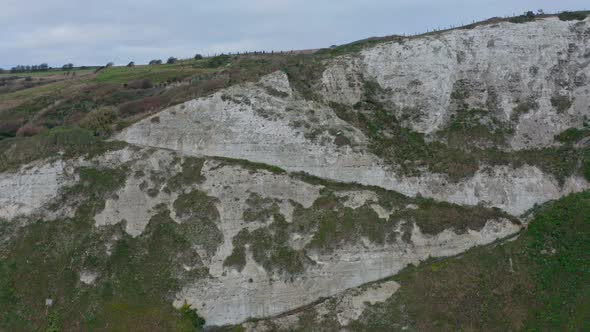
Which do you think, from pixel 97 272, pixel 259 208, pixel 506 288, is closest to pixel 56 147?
pixel 97 272

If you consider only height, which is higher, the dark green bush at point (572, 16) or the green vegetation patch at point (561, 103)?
the dark green bush at point (572, 16)

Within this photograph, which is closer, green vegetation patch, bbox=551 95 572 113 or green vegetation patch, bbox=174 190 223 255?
green vegetation patch, bbox=174 190 223 255

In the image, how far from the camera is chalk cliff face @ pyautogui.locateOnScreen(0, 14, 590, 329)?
2555 cm

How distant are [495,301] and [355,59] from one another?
20.9 meters

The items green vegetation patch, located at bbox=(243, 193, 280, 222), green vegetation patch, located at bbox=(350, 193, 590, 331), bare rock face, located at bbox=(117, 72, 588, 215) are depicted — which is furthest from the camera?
bare rock face, located at bbox=(117, 72, 588, 215)

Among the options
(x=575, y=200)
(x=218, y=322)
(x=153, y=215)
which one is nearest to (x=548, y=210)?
(x=575, y=200)

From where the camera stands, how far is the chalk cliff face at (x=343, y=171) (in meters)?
25.5

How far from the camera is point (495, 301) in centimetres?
2353

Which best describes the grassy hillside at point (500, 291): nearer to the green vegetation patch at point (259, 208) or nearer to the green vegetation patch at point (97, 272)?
the green vegetation patch at point (259, 208)

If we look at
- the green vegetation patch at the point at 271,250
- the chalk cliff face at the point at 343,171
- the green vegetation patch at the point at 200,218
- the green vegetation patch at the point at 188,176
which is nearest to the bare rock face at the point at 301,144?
the chalk cliff face at the point at 343,171

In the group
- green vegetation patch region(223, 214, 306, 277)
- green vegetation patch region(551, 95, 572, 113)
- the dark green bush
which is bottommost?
green vegetation patch region(223, 214, 306, 277)

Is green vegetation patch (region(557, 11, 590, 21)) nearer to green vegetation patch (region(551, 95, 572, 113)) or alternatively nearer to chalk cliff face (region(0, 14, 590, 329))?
chalk cliff face (region(0, 14, 590, 329))

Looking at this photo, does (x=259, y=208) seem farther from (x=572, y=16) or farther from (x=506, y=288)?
(x=572, y=16)

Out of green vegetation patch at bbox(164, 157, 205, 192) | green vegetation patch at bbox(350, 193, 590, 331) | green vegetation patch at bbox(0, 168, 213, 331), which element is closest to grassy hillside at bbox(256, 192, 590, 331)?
green vegetation patch at bbox(350, 193, 590, 331)
